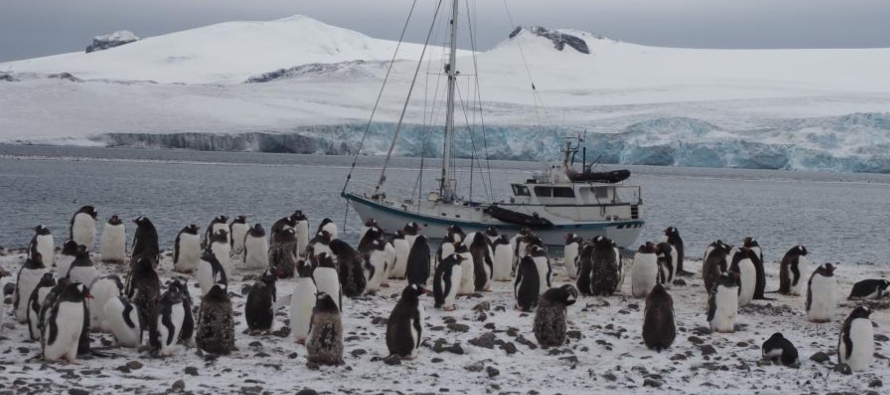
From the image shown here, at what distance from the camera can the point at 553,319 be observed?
10.8m

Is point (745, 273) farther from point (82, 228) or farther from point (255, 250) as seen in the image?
point (82, 228)

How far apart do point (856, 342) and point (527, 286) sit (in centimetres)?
377

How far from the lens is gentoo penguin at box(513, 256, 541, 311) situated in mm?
12859

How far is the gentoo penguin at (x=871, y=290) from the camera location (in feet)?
49.9

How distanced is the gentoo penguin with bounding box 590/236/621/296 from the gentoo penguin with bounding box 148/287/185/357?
251 inches

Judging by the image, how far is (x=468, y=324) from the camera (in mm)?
11891

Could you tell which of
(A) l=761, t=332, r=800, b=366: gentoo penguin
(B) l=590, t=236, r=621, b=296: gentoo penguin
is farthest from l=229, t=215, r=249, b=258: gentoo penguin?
(A) l=761, t=332, r=800, b=366: gentoo penguin

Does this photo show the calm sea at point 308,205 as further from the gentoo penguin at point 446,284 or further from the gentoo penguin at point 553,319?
the gentoo penguin at point 553,319

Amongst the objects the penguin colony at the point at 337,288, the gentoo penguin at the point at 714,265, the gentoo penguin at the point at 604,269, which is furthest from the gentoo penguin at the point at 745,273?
the gentoo penguin at the point at 604,269

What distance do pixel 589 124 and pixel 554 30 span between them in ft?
182

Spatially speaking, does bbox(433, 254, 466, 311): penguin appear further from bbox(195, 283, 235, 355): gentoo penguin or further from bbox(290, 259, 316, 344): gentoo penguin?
bbox(195, 283, 235, 355): gentoo penguin

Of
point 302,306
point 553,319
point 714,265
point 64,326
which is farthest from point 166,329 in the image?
point 714,265

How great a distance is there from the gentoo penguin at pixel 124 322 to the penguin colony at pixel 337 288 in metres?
0.01

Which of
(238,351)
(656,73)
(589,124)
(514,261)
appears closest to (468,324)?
(238,351)
